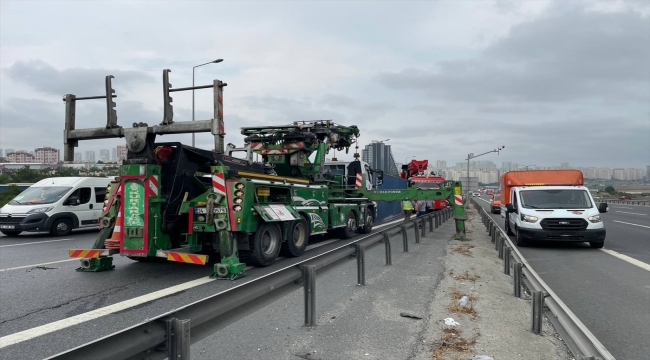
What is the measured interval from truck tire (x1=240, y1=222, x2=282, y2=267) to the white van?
9.85 m

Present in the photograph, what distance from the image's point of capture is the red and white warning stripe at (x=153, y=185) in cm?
780

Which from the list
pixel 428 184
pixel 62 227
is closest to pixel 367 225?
pixel 62 227

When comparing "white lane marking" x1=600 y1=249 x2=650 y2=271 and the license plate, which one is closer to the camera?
the license plate

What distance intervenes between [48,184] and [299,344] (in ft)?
50.3

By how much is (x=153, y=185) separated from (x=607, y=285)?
8415 millimetres

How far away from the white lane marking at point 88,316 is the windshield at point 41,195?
1073cm

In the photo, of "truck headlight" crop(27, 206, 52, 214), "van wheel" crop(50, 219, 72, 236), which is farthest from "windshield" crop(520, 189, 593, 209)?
"truck headlight" crop(27, 206, 52, 214)

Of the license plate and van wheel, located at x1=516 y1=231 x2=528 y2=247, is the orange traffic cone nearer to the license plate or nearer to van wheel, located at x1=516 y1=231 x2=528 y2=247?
the license plate

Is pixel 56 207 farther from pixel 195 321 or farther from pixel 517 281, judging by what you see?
pixel 517 281

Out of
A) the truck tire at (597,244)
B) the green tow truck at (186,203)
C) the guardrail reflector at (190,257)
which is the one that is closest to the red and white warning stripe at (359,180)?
the green tow truck at (186,203)

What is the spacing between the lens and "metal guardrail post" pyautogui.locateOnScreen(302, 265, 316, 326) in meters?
5.10

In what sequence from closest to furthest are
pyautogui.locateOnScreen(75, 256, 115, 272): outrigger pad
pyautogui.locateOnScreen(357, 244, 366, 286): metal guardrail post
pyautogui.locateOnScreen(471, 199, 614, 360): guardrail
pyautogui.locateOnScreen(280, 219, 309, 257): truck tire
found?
pyautogui.locateOnScreen(471, 199, 614, 360): guardrail < pyautogui.locateOnScreen(357, 244, 366, 286): metal guardrail post < pyautogui.locateOnScreen(75, 256, 115, 272): outrigger pad < pyautogui.locateOnScreen(280, 219, 309, 257): truck tire

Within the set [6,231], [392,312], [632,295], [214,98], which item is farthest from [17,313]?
[6,231]

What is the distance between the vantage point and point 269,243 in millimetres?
9148
